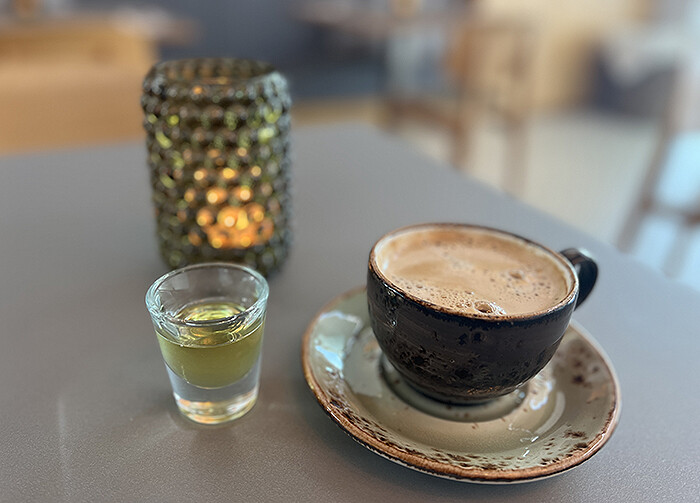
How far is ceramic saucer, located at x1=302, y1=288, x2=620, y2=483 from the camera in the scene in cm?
37

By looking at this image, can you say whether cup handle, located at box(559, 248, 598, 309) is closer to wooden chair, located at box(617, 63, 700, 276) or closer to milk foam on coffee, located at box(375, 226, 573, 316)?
milk foam on coffee, located at box(375, 226, 573, 316)

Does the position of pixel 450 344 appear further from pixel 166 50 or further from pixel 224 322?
pixel 166 50

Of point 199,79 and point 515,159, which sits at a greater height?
point 199,79

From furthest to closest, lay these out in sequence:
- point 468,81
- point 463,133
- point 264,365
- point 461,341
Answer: point 468,81, point 463,133, point 264,365, point 461,341

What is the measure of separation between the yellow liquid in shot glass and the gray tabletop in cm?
4

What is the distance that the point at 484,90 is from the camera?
2.44m

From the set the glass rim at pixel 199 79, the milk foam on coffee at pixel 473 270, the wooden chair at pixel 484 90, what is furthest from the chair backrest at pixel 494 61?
the milk foam on coffee at pixel 473 270

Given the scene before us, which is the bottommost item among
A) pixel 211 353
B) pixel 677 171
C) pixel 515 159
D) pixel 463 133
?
pixel 515 159

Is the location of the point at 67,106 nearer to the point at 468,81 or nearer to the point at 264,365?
the point at 264,365

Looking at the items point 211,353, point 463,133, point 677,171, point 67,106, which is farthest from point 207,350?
point 463,133

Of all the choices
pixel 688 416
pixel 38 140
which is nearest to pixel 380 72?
pixel 38 140

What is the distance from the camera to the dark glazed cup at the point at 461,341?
0.36m

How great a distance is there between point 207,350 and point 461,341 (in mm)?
164

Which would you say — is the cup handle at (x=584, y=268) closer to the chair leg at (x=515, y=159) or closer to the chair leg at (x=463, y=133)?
the chair leg at (x=463, y=133)
